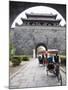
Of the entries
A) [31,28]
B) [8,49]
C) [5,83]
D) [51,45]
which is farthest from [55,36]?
[5,83]

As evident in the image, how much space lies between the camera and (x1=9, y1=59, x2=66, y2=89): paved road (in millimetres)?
2064

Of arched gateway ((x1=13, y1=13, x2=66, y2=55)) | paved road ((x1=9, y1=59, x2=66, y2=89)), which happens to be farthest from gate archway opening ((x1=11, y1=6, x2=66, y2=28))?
paved road ((x1=9, y1=59, x2=66, y2=89))

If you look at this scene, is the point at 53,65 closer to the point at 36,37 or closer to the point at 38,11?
the point at 36,37

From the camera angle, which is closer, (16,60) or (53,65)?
(16,60)

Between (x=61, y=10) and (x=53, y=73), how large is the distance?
2.14ft

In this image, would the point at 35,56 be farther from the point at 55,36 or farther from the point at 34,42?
the point at 55,36

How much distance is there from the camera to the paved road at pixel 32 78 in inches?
81.3

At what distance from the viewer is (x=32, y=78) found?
2.10 meters

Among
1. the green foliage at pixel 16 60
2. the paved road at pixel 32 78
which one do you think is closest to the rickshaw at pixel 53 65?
the paved road at pixel 32 78

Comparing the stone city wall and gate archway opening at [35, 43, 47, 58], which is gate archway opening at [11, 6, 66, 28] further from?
gate archway opening at [35, 43, 47, 58]

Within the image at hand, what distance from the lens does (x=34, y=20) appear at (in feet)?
7.02

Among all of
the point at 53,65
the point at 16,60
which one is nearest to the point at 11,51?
the point at 16,60

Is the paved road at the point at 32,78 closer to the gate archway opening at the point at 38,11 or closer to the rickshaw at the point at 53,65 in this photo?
the rickshaw at the point at 53,65

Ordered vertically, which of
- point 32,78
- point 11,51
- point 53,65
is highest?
point 11,51
